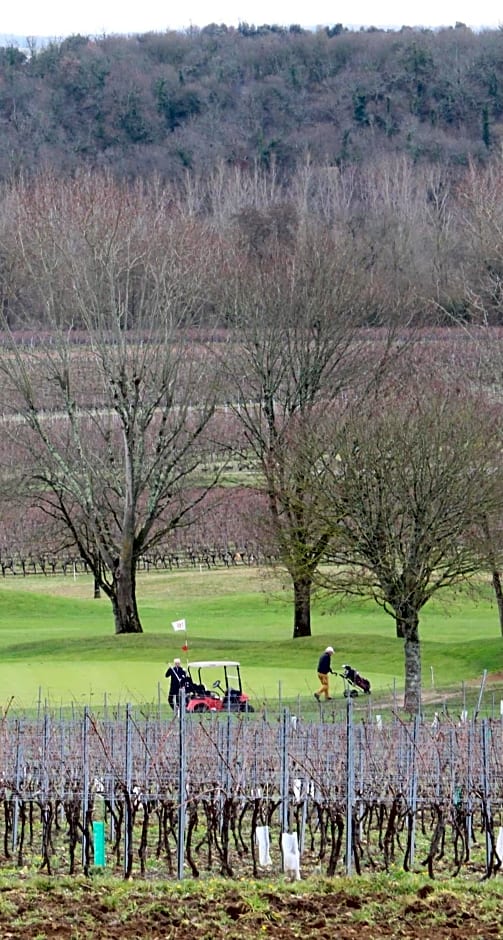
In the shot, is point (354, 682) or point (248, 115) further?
point (248, 115)

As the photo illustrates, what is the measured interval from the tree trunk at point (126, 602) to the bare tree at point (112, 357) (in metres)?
0.03

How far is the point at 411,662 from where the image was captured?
30.3 metres

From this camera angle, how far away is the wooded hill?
552 feet

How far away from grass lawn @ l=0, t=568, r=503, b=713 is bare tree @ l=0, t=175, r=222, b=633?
139 inches

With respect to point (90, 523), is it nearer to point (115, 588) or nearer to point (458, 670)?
point (115, 588)

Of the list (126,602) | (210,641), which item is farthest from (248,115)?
(210,641)

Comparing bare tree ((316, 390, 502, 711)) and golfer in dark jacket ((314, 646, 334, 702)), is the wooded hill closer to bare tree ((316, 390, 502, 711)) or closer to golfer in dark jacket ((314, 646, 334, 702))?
bare tree ((316, 390, 502, 711))

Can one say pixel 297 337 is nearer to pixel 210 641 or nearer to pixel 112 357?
pixel 112 357

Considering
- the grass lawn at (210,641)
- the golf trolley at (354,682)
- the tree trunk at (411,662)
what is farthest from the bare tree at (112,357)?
the tree trunk at (411,662)

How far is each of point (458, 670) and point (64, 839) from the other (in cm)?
1859

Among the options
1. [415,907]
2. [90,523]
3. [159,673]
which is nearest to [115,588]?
[90,523]

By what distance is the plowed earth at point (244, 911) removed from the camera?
43.1 feet

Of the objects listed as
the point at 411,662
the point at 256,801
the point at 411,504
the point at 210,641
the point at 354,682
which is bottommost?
the point at 210,641

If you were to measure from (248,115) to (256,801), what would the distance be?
17488 cm
